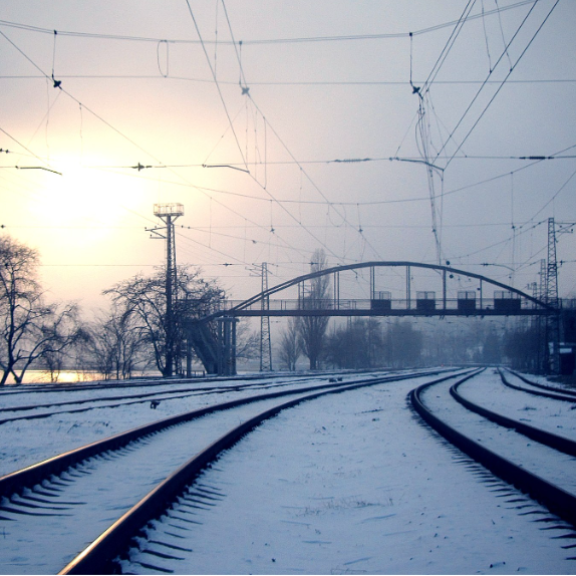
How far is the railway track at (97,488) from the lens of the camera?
5410mm

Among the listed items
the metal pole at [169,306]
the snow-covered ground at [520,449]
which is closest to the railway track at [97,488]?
the snow-covered ground at [520,449]

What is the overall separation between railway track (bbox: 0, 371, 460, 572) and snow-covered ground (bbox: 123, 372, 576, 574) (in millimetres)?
318

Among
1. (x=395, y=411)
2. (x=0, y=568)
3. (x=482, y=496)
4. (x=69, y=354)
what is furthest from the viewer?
(x=69, y=354)

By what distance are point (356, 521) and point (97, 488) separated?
126 inches

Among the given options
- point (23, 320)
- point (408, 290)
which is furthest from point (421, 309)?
point (23, 320)

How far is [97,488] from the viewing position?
24.6 ft

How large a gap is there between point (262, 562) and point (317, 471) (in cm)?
408

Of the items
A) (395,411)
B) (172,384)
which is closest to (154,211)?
(172,384)

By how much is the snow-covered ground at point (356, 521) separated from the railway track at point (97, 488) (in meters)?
0.32

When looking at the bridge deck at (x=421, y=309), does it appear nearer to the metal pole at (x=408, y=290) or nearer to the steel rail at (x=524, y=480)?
the metal pole at (x=408, y=290)

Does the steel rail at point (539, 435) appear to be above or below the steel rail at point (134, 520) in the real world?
below

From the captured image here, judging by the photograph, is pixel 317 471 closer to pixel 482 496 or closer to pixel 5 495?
pixel 482 496

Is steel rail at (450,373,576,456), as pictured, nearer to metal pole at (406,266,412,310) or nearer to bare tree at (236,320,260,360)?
metal pole at (406,266,412,310)

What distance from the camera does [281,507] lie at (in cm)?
682
